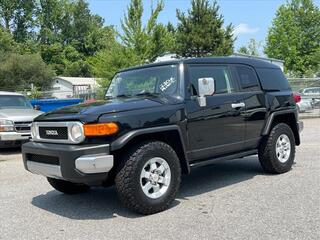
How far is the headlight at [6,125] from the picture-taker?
11312mm

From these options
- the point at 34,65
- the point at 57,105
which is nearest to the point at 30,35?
the point at 34,65

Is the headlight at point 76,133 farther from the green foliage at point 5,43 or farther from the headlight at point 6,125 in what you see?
the green foliage at point 5,43

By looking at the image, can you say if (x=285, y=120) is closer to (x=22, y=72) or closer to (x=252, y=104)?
(x=252, y=104)

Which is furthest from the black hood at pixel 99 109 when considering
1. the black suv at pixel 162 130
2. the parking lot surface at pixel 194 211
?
the parking lot surface at pixel 194 211

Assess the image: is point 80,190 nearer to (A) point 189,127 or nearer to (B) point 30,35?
(A) point 189,127

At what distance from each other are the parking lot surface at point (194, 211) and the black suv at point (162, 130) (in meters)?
0.30

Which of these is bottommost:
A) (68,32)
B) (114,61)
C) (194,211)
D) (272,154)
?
(194,211)

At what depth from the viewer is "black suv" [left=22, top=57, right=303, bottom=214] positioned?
5.11 metres

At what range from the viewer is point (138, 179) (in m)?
5.19

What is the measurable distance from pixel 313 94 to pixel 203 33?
A: 46.1 feet

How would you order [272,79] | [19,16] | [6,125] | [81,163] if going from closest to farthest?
[81,163]
[272,79]
[6,125]
[19,16]

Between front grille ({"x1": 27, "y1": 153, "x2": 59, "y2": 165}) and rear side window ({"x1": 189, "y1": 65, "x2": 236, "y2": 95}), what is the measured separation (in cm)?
202

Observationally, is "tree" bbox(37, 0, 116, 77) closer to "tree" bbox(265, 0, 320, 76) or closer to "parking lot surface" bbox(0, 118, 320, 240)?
"tree" bbox(265, 0, 320, 76)

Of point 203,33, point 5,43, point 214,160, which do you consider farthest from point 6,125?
point 5,43
